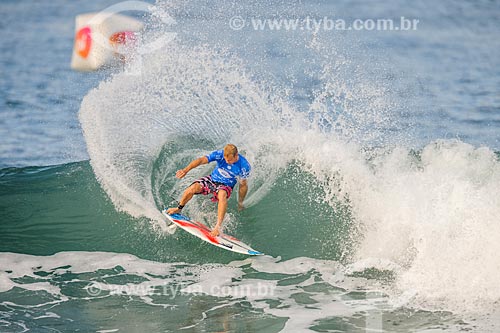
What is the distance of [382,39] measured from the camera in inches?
1120

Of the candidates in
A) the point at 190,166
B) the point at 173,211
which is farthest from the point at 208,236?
the point at 190,166

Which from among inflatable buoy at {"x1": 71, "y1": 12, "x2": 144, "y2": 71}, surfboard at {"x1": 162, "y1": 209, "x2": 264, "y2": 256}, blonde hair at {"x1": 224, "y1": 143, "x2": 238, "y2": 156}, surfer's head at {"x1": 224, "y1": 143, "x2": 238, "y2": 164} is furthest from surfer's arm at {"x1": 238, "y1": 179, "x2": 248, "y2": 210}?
inflatable buoy at {"x1": 71, "y1": 12, "x2": 144, "y2": 71}

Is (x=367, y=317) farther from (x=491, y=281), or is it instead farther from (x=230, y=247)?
(x=230, y=247)

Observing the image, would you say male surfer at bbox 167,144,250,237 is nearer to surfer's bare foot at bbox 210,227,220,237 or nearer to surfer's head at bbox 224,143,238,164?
surfer's head at bbox 224,143,238,164

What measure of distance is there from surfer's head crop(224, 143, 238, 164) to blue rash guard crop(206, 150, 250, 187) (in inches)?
4.7

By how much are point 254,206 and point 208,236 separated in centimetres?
195

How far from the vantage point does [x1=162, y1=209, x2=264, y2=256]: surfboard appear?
12.6 m

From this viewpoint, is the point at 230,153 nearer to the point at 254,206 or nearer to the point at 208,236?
the point at 208,236

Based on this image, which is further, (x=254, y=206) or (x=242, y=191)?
(x=254, y=206)

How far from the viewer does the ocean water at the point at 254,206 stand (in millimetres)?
11062

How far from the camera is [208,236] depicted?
12.6 m

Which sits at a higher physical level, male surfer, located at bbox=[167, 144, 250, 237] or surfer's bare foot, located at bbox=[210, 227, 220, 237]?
male surfer, located at bbox=[167, 144, 250, 237]

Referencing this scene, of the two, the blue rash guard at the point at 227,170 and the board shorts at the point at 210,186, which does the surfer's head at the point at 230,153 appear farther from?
the board shorts at the point at 210,186

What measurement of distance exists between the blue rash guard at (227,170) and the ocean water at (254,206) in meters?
0.82
